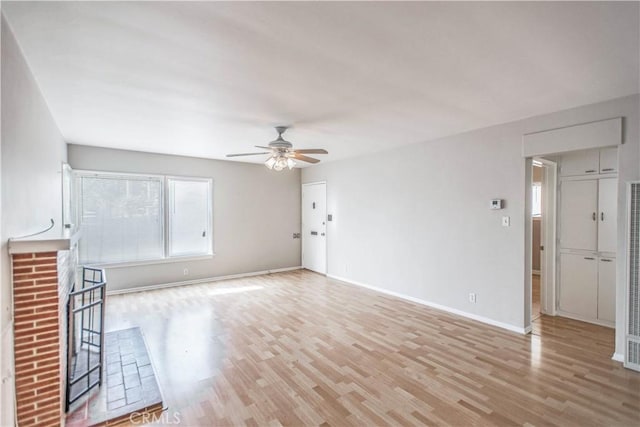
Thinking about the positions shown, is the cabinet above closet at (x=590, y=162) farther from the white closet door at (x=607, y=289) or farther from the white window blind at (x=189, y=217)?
the white window blind at (x=189, y=217)

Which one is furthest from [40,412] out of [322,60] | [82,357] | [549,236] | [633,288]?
[549,236]

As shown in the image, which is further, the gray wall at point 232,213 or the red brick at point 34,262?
the gray wall at point 232,213

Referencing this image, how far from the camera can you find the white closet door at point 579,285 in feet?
12.3

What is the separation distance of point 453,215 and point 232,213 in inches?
170

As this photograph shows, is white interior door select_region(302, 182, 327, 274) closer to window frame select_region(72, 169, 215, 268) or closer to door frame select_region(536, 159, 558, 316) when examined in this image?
window frame select_region(72, 169, 215, 268)

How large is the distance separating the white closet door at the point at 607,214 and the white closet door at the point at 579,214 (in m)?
0.05

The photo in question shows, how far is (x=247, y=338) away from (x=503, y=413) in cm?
247

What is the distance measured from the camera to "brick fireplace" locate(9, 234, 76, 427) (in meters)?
1.70

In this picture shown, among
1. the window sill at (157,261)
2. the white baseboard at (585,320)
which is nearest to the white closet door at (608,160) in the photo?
the white baseboard at (585,320)

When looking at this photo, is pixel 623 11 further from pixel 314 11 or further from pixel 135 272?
pixel 135 272

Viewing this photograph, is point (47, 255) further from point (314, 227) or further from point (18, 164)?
point (314, 227)

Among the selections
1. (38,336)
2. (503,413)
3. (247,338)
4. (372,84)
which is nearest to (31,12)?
(38,336)

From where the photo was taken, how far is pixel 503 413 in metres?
2.11

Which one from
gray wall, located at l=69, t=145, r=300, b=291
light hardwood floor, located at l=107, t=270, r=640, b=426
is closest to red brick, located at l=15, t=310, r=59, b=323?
light hardwood floor, located at l=107, t=270, r=640, b=426
